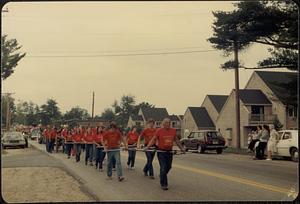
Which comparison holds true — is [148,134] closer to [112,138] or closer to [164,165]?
[112,138]

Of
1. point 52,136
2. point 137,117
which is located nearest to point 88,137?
point 137,117

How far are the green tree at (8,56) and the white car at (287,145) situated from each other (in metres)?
17.8

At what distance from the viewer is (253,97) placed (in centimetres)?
4947

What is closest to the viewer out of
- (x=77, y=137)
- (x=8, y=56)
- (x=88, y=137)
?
(x=8, y=56)

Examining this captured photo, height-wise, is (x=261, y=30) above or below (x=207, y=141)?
above

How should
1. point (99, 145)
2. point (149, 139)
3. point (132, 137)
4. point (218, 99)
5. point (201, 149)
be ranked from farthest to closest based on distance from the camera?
point (201, 149) < point (218, 99) < point (99, 145) < point (132, 137) < point (149, 139)

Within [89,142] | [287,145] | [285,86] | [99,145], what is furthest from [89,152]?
[285,86]

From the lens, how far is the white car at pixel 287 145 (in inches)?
908

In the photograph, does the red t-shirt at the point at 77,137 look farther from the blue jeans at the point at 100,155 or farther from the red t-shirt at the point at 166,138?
the red t-shirt at the point at 166,138

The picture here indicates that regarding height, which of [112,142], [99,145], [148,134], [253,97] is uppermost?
[253,97]

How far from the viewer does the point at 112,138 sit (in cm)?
1416

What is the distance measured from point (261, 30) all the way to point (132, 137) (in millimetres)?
12198

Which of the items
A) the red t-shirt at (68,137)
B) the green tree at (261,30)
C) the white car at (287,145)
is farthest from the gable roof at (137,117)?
the white car at (287,145)

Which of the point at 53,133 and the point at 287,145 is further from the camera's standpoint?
the point at 53,133
